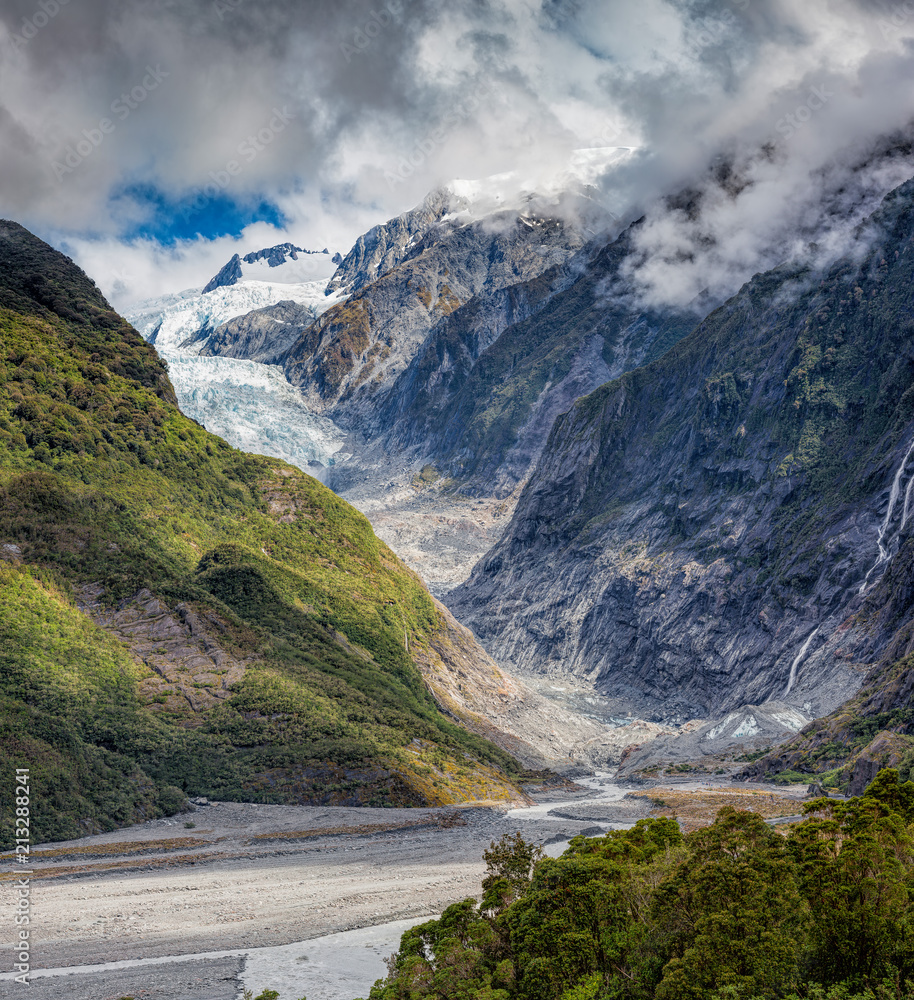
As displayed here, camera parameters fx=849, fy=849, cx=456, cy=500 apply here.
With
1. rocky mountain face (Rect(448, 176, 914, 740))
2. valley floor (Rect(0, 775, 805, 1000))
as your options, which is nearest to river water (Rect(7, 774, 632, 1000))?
valley floor (Rect(0, 775, 805, 1000))

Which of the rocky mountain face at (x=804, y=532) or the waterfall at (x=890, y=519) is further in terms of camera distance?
the rocky mountain face at (x=804, y=532)

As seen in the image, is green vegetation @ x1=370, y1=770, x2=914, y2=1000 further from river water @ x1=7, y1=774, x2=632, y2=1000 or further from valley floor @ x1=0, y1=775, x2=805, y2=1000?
valley floor @ x1=0, y1=775, x2=805, y2=1000

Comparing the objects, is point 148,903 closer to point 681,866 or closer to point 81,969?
point 81,969

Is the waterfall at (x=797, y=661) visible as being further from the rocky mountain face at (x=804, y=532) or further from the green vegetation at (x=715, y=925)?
the green vegetation at (x=715, y=925)

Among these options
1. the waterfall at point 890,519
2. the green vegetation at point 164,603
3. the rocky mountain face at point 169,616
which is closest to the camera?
the green vegetation at point 164,603

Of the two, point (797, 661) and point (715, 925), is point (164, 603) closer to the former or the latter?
point (715, 925)

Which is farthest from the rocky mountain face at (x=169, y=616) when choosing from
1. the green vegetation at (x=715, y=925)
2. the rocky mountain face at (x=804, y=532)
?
the rocky mountain face at (x=804, y=532)

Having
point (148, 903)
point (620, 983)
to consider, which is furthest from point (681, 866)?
point (148, 903)
